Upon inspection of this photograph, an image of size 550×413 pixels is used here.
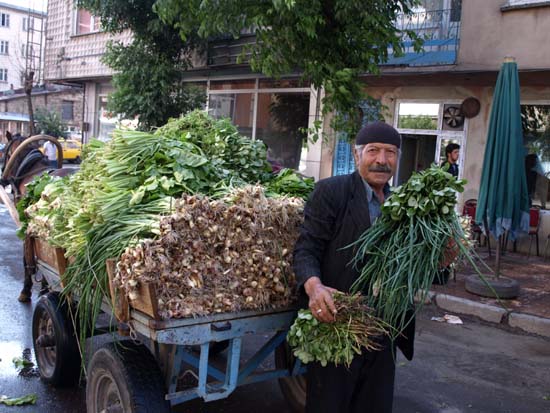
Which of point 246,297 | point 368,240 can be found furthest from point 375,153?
point 246,297

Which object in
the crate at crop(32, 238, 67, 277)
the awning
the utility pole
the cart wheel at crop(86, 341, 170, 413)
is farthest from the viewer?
the awning

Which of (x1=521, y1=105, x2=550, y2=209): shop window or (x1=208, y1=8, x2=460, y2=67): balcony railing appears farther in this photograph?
(x1=521, y1=105, x2=550, y2=209): shop window

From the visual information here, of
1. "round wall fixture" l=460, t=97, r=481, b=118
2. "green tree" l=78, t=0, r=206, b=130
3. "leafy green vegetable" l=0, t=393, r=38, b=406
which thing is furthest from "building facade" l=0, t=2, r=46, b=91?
"leafy green vegetable" l=0, t=393, r=38, b=406

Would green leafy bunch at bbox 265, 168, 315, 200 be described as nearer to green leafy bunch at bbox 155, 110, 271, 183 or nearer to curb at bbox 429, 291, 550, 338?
green leafy bunch at bbox 155, 110, 271, 183

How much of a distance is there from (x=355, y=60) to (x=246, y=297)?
18.6 feet

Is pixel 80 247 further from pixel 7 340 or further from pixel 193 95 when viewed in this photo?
pixel 193 95

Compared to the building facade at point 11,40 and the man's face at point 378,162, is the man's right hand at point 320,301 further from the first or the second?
the building facade at point 11,40

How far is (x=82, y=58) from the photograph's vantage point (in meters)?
19.7

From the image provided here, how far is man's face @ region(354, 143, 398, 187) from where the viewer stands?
280 cm

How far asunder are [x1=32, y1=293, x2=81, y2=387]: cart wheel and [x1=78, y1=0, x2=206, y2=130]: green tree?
8498 mm

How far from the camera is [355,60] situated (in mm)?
7793

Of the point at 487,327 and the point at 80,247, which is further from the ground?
the point at 80,247

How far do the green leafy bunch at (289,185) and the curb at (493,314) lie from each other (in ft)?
13.8

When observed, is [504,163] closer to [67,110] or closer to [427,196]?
[427,196]
